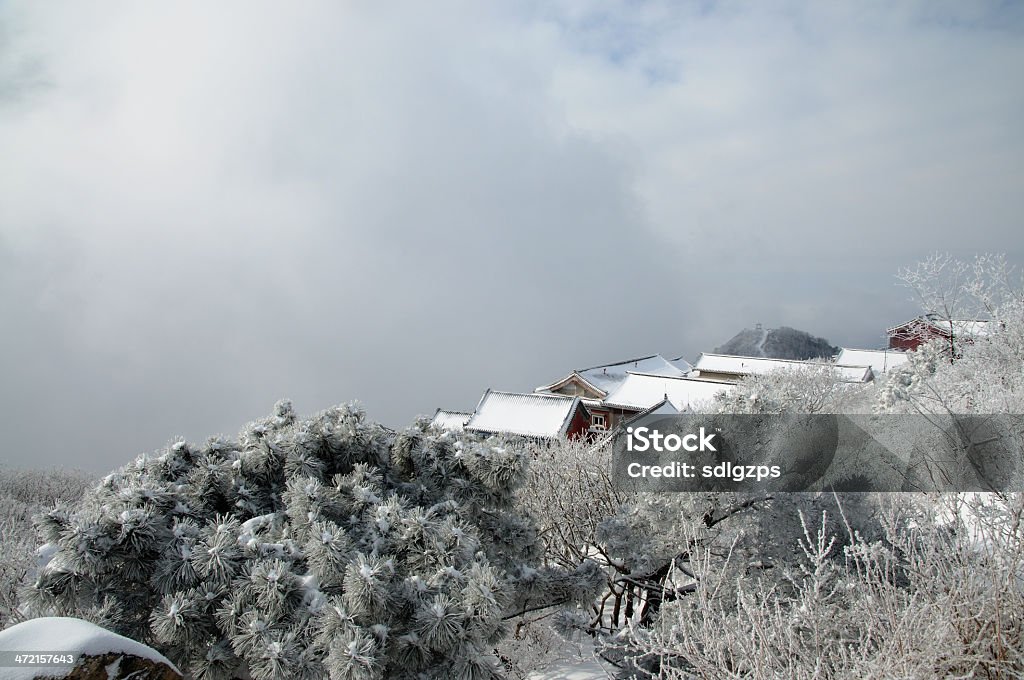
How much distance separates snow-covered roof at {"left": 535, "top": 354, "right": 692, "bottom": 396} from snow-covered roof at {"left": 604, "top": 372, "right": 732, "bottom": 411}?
1.33m

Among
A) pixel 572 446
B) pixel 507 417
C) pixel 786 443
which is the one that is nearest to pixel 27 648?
pixel 786 443

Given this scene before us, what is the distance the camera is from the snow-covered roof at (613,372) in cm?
3084

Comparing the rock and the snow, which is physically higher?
the rock

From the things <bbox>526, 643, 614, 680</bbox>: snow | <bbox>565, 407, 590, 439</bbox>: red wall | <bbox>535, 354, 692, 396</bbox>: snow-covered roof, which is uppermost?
<bbox>535, 354, 692, 396</bbox>: snow-covered roof

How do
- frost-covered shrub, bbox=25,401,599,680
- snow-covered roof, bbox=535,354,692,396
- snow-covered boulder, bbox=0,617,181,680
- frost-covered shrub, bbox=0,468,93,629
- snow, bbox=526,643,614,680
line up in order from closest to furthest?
snow-covered boulder, bbox=0,617,181,680 → frost-covered shrub, bbox=25,401,599,680 → snow, bbox=526,643,614,680 → frost-covered shrub, bbox=0,468,93,629 → snow-covered roof, bbox=535,354,692,396

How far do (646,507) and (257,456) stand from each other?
206 inches

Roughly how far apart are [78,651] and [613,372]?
3099 centimetres

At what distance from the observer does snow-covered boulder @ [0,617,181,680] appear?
2.70 metres

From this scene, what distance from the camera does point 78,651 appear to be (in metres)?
2.78

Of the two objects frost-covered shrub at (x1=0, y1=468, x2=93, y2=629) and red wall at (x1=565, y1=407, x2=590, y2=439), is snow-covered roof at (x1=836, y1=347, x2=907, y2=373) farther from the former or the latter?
frost-covered shrub at (x1=0, y1=468, x2=93, y2=629)

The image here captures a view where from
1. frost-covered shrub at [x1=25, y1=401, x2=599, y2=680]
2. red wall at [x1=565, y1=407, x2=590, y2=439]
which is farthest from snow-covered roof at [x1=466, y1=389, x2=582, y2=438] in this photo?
frost-covered shrub at [x1=25, y1=401, x2=599, y2=680]

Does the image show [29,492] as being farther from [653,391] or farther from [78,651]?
[78,651]

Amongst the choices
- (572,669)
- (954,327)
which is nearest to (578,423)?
(954,327)

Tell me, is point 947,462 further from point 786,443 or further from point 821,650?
point 821,650
